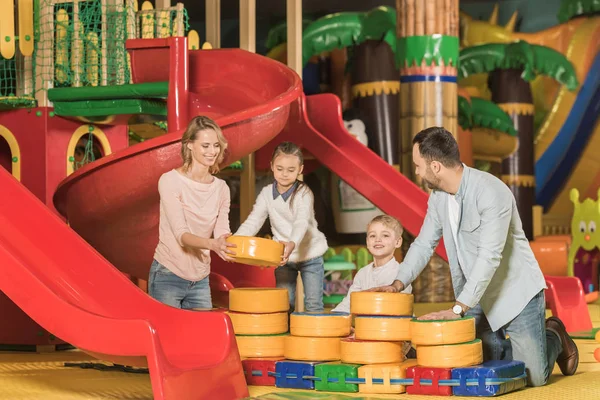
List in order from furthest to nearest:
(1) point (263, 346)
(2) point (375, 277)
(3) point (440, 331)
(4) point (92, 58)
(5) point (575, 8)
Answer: (5) point (575, 8), (4) point (92, 58), (2) point (375, 277), (1) point (263, 346), (3) point (440, 331)

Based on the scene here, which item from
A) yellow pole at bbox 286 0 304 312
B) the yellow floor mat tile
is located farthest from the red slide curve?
the yellow floor mat tile

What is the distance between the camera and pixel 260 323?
14.3 ft

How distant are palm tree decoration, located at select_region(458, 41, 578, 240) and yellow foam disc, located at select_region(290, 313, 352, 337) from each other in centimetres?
622

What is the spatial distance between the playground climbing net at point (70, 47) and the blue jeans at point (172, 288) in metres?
1.80

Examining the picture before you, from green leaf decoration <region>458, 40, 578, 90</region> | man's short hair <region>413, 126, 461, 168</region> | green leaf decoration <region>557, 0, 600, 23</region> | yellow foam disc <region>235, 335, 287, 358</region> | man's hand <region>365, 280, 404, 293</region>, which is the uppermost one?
green leaf decoration <region>557, 0, 600, 23</region>

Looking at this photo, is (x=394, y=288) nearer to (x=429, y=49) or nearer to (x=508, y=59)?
(x=429, y=49)

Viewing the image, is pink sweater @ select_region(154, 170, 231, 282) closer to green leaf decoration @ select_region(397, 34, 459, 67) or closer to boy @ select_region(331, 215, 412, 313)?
boy @ select_region(331, 215, 412, 313)

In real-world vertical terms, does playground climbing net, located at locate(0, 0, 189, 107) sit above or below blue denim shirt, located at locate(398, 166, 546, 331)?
above

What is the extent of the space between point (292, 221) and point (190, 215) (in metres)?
0.85

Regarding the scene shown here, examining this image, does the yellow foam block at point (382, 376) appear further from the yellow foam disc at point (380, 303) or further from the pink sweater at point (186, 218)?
the pink sweater at point (186, 218)

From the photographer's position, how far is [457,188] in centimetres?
407

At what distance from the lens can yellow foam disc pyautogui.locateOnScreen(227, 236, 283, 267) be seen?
425 cm

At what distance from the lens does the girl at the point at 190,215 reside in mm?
4375

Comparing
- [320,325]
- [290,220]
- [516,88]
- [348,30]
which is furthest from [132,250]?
[516,88]
